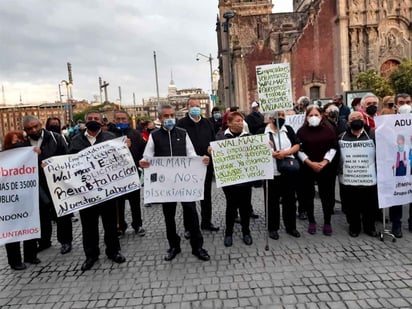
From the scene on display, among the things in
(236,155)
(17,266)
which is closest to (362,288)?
(236,155)

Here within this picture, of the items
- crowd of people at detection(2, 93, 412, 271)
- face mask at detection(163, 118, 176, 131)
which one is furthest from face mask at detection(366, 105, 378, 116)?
face mask at detection(163, 118, 176, 131)

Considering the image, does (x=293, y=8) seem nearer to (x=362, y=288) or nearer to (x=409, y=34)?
(x=409, y=34)

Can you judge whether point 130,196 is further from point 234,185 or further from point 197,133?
point 234,185

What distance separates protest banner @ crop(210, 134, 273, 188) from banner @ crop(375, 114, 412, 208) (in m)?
1.69

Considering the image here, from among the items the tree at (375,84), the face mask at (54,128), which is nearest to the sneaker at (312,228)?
the face mask at (54,128)

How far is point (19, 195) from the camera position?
5.22 meters

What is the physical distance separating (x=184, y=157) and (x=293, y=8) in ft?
268

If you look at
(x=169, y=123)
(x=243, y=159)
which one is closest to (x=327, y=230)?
(x=243, y=159)

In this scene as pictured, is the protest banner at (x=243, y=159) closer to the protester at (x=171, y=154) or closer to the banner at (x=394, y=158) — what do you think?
the protester at (x=171, y=154)

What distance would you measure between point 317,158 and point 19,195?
453 cm

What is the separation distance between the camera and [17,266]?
5.27 meters

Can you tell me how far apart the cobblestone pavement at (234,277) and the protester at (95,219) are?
174 millimetres

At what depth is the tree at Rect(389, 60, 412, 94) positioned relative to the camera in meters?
36.3

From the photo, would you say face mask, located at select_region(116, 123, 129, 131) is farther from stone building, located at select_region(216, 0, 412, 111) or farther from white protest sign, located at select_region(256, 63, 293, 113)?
stone building, located at select_region(216, 0, 412, 111)
